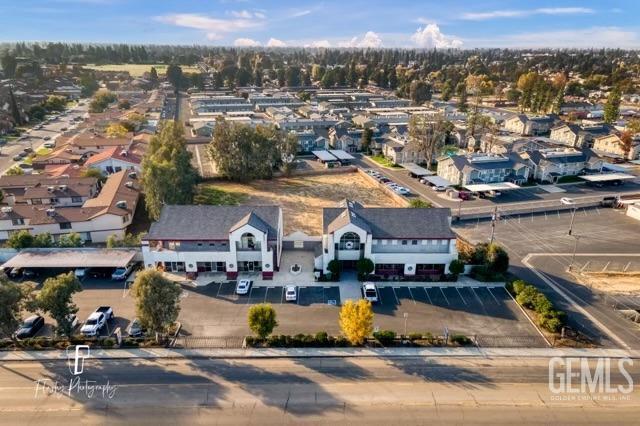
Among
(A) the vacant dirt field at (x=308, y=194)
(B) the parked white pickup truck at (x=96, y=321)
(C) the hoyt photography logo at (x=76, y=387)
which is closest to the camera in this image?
(C) the hoyt photography logo at (x=76, y=387)

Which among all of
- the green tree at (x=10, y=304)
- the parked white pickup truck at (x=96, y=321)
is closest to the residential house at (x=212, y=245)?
the parked white pickup truck at (x=96, y=321)

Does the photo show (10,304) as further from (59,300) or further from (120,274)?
(120,274)

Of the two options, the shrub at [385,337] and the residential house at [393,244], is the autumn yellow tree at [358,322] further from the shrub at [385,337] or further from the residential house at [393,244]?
the residential house at [393,244]

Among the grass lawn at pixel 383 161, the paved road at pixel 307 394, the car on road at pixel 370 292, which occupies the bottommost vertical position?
the paved road at pixel 307 394

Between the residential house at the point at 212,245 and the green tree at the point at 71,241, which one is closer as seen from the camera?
the residential house at the point at 212,245

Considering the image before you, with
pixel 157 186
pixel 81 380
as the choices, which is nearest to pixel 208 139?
pixel 157 186
